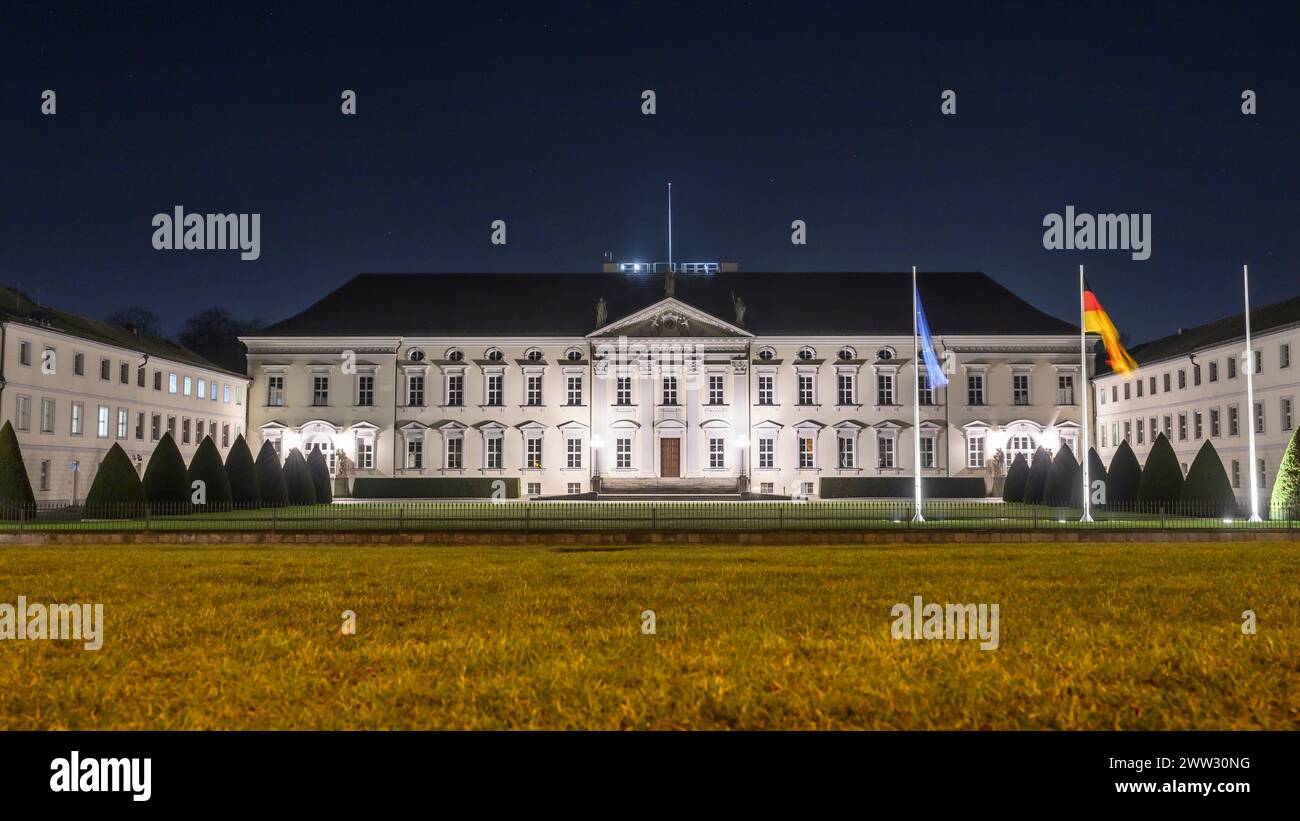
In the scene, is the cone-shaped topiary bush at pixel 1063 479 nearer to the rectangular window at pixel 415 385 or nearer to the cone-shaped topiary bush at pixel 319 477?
the cone-shaped topiary bush at pixel 319 477

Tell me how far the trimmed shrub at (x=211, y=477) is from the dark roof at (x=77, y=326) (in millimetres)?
13752

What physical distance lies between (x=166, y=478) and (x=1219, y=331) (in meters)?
54.4

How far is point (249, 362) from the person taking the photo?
6219 centimetres

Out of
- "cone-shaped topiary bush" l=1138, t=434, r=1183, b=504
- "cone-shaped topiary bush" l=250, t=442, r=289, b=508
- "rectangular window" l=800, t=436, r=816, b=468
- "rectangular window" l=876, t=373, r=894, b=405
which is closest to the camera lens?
"cone-shaped topiary bush" l=1138, t=434, r=1183, b=504

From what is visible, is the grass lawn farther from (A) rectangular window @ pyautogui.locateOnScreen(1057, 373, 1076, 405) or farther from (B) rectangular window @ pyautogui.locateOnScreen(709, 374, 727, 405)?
(A) rectangular window @ pyautogui.locateOnScreen(1057, 373, 1076, 405)

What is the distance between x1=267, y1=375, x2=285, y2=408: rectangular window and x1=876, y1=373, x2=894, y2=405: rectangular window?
35.9 m

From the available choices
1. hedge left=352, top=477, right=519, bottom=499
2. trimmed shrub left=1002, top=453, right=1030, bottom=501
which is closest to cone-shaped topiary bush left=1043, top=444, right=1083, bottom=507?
trimmed shrub left=1002, top=453, right=1030, bottom=501

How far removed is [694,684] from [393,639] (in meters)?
3.27

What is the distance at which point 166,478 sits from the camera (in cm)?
3716

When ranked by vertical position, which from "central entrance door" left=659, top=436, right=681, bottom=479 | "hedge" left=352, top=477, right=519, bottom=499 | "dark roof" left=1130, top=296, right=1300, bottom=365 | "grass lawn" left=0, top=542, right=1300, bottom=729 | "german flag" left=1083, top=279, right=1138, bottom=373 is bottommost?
"grass lawn" left=0, top=542, right=1300, bottom=729

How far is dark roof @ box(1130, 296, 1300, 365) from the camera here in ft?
167

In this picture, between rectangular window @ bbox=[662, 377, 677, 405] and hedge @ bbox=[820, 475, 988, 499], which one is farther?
rectangular window @ bbox=[662, 377, 677, 405]
